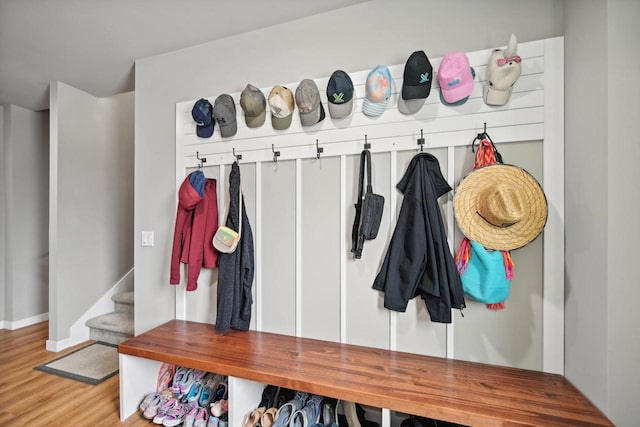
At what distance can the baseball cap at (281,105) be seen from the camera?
160 centimetres

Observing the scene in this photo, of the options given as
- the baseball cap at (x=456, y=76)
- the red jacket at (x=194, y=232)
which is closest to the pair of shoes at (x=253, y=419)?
the red jacket at (x=194, y=232)

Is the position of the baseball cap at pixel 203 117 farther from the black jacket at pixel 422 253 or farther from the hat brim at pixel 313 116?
the black jacket at pixel 422 253

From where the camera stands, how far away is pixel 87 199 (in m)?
2.79

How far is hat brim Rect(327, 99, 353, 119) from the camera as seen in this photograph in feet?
5.00

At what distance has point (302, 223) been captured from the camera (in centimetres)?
168

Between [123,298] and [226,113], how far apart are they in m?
2.38

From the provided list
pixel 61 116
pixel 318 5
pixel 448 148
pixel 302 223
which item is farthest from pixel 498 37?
pixel 61 116

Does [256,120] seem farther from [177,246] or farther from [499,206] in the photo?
[499,206]

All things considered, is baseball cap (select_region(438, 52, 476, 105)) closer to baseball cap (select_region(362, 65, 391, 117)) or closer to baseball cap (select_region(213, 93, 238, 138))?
baseball cap (select_region(362, 65, 391, 117))

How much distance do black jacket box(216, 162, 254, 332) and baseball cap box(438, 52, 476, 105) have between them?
1.25 m

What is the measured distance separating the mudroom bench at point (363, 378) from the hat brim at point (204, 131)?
4.19 ft

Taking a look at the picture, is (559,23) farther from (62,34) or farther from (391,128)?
(62,34)

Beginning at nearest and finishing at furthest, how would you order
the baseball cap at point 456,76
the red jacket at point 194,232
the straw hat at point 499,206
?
the straw hat at point 499,206 < the baseball cap at point 456,76 < the red jacket at point 194,232

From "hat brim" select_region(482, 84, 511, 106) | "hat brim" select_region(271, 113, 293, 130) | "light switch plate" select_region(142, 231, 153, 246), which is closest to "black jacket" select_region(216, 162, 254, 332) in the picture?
"hat brim" select_region(271, 113, 293, 130)
